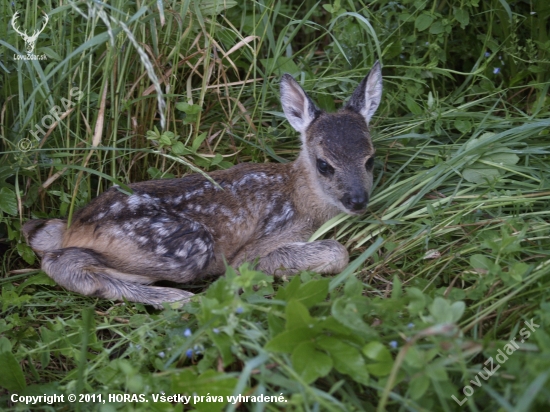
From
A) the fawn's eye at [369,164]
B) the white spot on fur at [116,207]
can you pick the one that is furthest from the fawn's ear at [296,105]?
the white spot on fur at [116,207]

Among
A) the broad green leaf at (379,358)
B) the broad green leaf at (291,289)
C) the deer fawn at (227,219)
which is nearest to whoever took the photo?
the broad green leaf at (379,358)

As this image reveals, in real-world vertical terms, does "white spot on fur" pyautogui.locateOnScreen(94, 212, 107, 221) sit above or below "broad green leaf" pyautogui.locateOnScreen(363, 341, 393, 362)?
below

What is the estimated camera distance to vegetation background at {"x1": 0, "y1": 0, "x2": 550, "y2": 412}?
2.80 metres

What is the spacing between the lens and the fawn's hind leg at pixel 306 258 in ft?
14.6

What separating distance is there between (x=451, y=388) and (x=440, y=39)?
3381 mm

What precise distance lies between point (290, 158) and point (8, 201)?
7.41 feet

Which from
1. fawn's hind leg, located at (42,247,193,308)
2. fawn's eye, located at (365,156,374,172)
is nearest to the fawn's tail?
fawn's hind leg, located at (42,247,193,308)

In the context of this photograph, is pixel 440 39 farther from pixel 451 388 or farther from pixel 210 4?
pixel 451 388

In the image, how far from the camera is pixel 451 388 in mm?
2646

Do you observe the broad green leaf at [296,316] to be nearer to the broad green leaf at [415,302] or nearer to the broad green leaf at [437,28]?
the broad green leaf at [415,302]

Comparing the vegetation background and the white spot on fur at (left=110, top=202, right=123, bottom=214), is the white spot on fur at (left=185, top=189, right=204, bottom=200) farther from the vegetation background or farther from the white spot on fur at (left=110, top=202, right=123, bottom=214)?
the white spot on fur at (left=110, top=202, right=123, bottom=214)

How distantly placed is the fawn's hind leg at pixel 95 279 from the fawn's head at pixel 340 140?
1.28 meters

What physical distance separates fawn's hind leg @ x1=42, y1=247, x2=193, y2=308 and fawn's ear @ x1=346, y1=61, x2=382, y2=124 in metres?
1.91

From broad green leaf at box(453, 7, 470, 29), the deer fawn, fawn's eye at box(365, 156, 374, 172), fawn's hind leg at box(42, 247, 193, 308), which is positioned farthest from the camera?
broad green leaf at box(453, 7, 470, 29)
